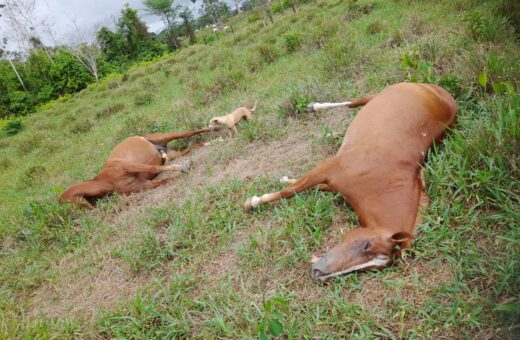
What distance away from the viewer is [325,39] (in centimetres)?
762

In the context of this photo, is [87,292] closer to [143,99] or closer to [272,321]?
[272,321]

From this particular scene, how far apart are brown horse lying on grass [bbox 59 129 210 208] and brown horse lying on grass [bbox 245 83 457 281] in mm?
2059

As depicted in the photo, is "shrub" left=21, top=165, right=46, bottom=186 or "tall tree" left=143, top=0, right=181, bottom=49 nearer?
"shrub" left=21, top=165, right=46, bottom=186

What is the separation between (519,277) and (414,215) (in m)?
0.65

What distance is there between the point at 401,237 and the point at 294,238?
778 mm

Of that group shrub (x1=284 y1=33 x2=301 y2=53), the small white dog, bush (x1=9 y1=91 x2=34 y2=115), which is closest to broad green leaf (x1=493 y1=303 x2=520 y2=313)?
the small white dog

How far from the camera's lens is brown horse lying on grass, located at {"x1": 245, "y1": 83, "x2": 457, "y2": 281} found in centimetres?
211

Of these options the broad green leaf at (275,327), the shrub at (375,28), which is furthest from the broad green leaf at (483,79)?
the shrub at (375,28)

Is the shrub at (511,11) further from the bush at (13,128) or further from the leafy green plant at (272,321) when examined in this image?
the bush at (13,128)

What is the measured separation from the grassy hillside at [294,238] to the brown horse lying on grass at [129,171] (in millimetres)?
214

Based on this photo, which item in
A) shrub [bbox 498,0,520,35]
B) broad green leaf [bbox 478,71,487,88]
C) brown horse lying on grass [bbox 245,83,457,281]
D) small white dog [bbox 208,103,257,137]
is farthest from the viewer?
small white dog [bbox 208,103,257,137]

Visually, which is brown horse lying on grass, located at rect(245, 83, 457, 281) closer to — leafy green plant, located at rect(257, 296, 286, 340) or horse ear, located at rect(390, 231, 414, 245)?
horse ear, located at rect(390, 231, 414, 245)

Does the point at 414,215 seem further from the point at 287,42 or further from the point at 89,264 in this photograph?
the point at 287,42

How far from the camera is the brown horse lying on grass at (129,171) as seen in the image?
4.31 meters
